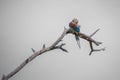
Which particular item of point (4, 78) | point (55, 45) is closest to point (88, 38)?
point (55, 45)

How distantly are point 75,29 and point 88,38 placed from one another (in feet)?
0.55

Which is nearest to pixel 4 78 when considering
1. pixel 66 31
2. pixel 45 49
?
pixel 45 49

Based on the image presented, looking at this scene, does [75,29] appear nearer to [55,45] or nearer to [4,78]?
[55,45]

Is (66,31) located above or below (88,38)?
above

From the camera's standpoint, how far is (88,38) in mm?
1352

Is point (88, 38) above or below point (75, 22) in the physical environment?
below

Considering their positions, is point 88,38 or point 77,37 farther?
point 77,37

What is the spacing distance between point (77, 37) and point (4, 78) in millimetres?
680

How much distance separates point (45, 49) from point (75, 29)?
306 mm

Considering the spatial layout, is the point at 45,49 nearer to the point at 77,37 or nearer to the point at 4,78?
the point at 77,37

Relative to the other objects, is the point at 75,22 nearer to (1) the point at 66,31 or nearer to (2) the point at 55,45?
(1) the point at 66,31

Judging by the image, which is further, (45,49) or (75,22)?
(75,22)

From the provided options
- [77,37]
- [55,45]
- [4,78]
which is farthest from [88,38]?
[4,78]

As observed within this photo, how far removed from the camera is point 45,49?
1383mm
